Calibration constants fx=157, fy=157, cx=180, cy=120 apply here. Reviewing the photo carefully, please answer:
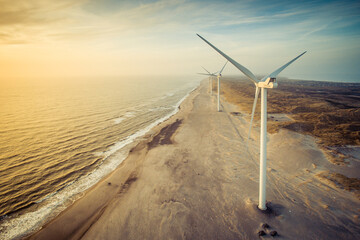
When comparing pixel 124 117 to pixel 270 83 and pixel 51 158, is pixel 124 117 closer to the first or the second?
pixel 51 158

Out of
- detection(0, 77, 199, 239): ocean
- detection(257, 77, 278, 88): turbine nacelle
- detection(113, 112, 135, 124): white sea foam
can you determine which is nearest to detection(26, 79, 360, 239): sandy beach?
detection(0, 77, 199, 239): ocean

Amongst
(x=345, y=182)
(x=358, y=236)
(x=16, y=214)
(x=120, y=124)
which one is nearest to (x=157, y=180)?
(x=16, y=214)

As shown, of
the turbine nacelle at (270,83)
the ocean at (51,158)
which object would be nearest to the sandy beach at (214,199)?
the ocean at (51,158)

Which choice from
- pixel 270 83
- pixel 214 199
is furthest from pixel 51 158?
pixel 270 83

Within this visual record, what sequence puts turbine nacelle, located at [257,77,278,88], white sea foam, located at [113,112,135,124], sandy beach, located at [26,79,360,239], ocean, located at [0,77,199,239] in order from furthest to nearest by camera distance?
white sea foam, located at [113,112,135,124], ocean, located at [0,77,199,239], sandy beach, located at [26,79,360,239], turbine nacelle, located at [257,77,278,88]

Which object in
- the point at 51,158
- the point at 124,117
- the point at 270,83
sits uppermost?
the point at 270,83

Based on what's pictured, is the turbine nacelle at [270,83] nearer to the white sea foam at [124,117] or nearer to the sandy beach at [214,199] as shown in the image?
the sandy beach at [214,199]

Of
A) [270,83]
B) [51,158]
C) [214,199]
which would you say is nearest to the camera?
[270,83]

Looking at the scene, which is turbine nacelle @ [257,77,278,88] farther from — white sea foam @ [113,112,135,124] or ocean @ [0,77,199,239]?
white sea foam @ [113,112,135,124]

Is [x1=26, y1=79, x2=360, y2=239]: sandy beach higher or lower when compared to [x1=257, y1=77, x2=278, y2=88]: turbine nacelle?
lower
